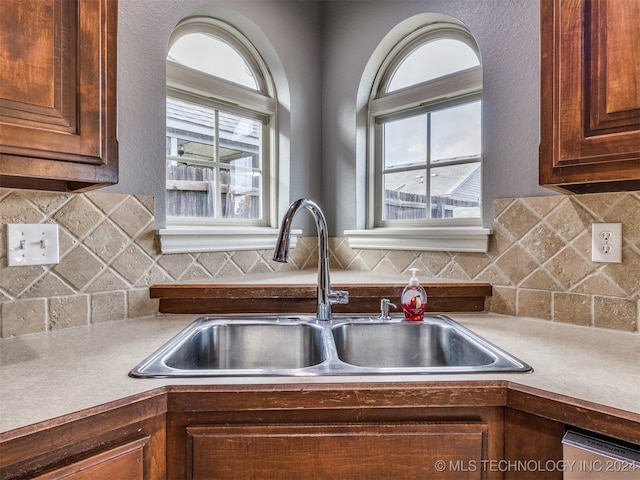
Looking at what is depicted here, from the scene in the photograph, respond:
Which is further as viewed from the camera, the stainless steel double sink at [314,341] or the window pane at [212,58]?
the window pane at [212,58]

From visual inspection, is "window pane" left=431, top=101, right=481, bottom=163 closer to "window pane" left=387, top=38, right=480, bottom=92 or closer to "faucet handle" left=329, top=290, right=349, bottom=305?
"window pane" left=387, top=38, right=480, bottom=92

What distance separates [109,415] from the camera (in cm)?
63

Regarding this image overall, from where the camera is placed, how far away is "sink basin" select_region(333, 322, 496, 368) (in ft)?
3.90

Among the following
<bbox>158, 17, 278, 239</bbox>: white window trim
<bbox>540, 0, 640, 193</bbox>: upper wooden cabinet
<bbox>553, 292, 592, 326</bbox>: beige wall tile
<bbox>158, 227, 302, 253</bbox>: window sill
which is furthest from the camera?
<bbox>158, 17, 278, 239</bbox>: white window trim

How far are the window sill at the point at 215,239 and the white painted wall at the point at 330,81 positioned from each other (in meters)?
0.08

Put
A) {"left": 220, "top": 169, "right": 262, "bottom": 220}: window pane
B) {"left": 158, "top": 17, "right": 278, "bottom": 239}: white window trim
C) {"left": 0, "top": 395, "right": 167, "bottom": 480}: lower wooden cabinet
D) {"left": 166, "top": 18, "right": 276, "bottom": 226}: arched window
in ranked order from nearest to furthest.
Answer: {"left": 0, "top": 395, "right": 167, "bottom": 480}: lower wooden cabinet
{"left": 158, "top": 17, "right": 278, "bottom": 239}: white window trim
{"left": 166, "top": 18, "right": 276, "bottom": 226}: arched window
{"left": 220, "top": 169, "right": 262, "bottom": 220}: window pane

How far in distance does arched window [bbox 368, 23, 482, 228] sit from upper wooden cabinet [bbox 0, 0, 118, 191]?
47.3 inches

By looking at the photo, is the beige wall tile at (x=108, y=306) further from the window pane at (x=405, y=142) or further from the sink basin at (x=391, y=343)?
the window pane at (x=405, y=142)

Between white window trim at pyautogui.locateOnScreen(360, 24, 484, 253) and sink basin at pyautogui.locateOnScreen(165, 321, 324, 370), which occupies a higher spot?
white window trim at pyautogui.locateOnScreen(360, 24, 484, 253)

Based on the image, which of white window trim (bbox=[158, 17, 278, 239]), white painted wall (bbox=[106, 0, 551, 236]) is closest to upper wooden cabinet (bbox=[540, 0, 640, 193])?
white painted wall (bbox=[106, 0, 551, 236])

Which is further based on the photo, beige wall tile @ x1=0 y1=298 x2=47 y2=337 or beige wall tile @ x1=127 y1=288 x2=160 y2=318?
beige wall tile @ x1=127 y1=288 x2=160 y2=318

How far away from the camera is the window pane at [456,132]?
1571 mm

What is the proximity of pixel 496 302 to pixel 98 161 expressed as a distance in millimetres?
1239

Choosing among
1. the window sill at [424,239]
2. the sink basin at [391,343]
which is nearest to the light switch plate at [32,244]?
the sink basin at [391,343]
